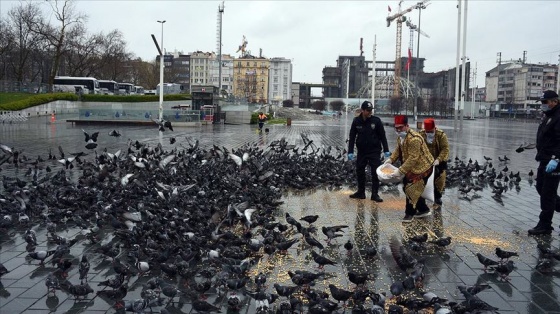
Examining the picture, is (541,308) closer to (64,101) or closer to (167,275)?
(167,275)

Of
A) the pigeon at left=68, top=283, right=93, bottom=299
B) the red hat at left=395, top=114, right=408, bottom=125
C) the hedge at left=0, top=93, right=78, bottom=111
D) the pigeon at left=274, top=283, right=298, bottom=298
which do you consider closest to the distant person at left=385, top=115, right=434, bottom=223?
the red hat at left=395, top=114, right=408, bottom=125

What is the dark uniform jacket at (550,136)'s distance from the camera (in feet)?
23.1

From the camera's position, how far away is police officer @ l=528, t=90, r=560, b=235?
7.05 meters

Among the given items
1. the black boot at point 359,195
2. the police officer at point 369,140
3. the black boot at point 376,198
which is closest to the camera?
the police officer at point 369,140

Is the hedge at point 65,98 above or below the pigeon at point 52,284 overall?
above

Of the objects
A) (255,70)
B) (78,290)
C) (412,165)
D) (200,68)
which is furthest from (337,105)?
(78,290)

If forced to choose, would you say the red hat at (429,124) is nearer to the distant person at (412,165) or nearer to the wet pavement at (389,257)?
the distant person at (412,165)

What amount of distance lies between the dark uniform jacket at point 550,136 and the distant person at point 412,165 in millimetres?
1614

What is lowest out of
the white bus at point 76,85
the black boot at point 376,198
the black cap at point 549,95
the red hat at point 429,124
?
the black boot at point 376,198

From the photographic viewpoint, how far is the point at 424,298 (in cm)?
454

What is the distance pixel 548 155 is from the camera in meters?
7.15

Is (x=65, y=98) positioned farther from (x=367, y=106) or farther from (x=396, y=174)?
(x=396, y=174)

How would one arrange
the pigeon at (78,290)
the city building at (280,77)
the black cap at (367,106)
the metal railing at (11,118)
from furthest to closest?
the city building at (280,77) < the metal railing at (11,118) < the black cap at (367,106) < the pigeon at (78,290)

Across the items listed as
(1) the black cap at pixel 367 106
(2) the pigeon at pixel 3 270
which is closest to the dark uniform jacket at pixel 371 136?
(1) the black cap at pixel 367 106
